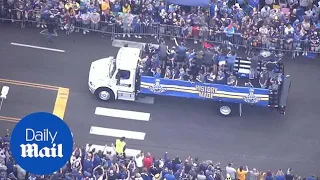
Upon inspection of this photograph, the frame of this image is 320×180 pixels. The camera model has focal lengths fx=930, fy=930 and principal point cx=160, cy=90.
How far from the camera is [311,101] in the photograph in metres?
38.4

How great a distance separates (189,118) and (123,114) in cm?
264

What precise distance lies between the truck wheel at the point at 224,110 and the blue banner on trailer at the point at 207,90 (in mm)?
525

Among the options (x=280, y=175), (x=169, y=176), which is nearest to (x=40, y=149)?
(x=169, y=176)

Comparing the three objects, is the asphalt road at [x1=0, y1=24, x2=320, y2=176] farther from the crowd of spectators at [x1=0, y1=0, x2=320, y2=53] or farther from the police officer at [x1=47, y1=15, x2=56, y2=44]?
the crowd of spectators at [x1=0, y1=0, x2=320, y2=53]

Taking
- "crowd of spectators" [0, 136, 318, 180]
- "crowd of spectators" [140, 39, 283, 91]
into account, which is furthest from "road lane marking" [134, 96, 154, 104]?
"crowd of spectators" [0, 136, 318, 180]

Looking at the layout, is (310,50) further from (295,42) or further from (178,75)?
(178,75)

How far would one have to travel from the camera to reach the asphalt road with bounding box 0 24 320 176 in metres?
35.8

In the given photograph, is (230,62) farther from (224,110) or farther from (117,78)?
(117,78)

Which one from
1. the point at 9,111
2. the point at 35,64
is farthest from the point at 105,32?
the point at 9,111

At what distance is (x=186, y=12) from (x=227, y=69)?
189 inches

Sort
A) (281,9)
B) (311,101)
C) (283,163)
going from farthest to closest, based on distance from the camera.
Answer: (281,9) → (311,101) → (283,163)

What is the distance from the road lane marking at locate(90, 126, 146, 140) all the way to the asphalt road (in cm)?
19

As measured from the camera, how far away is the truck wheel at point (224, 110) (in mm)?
37312

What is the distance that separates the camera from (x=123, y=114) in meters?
37.1
